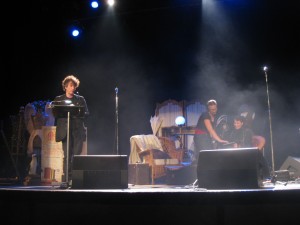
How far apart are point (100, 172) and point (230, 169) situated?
136cm

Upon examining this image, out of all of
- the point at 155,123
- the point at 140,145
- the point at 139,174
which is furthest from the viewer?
the point at 155,123

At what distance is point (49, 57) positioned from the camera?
10320 millimetres

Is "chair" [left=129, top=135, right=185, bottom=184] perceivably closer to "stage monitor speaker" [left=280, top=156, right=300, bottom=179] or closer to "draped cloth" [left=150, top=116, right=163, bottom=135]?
"draped cloth" [left=150, top=116, right=163, bottom=135]

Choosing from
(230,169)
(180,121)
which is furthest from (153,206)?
(180,121)

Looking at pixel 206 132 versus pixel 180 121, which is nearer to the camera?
pixel 206 132

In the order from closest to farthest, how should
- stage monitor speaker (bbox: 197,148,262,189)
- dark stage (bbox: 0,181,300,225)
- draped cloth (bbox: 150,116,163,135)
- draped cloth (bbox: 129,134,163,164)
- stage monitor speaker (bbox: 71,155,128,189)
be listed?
1. dark stage (bbox: 0,181,300,225)
2. stage monitor speaker (bbox: 197,148,262,189)
3. stage monitor speaker (bbox: 71,155,128,189)
4. draped cloth (bbox: 129,134,163,164)
5. draped cloth (bbox: 150,116,163,135)

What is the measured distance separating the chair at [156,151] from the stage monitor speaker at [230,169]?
4.57 metres

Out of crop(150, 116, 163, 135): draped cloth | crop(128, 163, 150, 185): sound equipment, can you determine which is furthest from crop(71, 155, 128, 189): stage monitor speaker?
crop(150, 116, 163, 135): draped cloth

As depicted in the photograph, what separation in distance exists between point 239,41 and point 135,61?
9.46 feet

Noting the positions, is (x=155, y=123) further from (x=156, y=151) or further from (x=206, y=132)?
(x=206, y=132)

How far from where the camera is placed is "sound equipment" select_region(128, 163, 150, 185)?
22.5ft

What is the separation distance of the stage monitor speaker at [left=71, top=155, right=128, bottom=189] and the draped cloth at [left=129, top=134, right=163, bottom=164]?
14.5 ft

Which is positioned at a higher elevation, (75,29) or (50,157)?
(75,29)

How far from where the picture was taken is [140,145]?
8.41 m
